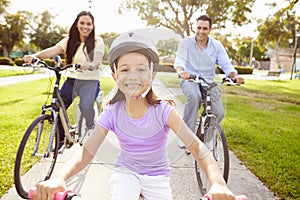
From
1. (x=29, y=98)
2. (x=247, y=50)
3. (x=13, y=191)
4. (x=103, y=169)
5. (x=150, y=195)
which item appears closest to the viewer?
(x=150, y=195)

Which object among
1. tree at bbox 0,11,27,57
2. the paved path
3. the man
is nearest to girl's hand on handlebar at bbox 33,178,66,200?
the man

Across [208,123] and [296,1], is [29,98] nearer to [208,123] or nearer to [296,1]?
[208,123]

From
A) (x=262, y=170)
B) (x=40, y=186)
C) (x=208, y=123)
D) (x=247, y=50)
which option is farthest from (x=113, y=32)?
(x=247, y=50)

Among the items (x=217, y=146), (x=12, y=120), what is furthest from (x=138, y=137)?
(x=12, y=120)

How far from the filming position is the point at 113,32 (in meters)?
1.50

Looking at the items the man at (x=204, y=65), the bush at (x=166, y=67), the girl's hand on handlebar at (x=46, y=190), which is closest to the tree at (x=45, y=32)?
the man at (x=204, y=65)

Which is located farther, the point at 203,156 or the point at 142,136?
the point at 142,136

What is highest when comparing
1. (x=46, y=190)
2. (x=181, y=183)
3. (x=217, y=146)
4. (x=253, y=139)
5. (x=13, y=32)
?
(x=13, y=32)

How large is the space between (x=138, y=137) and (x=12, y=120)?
521cm

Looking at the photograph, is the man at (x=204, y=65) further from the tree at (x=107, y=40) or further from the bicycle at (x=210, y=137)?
the tree at (x=107, y=40)

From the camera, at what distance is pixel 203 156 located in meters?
1.52

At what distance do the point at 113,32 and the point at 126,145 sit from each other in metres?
0.60

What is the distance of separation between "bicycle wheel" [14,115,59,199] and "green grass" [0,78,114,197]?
172 mm

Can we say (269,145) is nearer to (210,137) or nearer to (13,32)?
(210,137)
